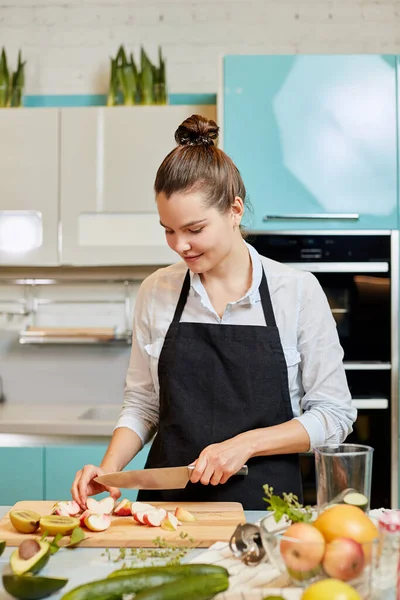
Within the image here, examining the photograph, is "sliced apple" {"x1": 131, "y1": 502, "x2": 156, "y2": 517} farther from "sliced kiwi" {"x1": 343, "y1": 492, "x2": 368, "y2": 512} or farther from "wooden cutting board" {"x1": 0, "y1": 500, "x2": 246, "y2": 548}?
"sliced kiwi" {"x1": 343, "y1": 492, "x2": 368, "y2": 512}

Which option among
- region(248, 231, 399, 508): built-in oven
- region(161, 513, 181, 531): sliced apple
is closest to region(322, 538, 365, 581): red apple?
region(161, 513, 181, 531): sliced apple

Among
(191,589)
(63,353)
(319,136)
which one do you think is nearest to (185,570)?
(191,589)

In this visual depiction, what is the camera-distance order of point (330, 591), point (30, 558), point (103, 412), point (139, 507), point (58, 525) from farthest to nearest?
point (103, 412), point (139, 507), point (58, 525), point (30, 558), point (330, 591)

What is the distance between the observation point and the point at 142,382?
1.80 metres

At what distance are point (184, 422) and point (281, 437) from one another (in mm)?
236

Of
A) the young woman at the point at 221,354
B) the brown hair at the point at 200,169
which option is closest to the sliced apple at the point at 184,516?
the young woman at the point at 221,354

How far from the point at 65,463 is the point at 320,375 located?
A: 1503mm

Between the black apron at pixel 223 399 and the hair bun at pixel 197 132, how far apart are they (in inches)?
13.9

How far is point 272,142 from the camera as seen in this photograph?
2.86 meters

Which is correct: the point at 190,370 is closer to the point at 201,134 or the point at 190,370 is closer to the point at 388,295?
the point at 201,134

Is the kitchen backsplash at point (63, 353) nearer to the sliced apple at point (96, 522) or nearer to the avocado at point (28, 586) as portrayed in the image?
the sliced apple at point (96, 522)

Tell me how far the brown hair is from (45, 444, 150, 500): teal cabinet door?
4.87 ft

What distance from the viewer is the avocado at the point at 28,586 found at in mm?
1025

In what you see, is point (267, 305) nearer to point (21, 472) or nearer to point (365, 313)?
point (365, 313)
